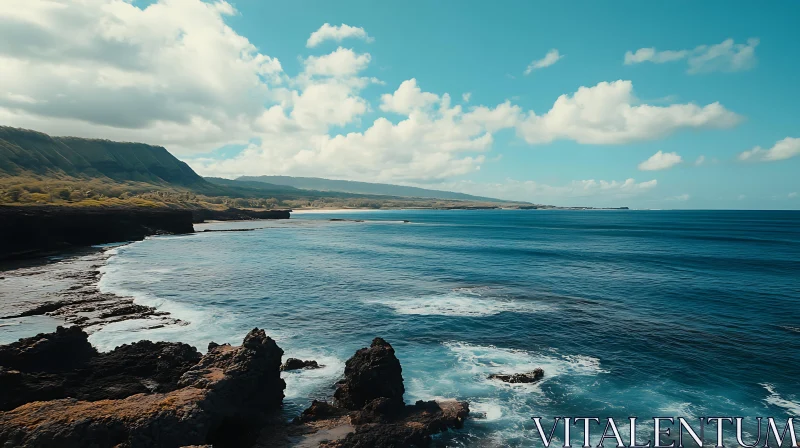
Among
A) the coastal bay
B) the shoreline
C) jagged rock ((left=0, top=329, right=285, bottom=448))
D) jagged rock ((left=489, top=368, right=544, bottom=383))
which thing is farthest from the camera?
the shoreline

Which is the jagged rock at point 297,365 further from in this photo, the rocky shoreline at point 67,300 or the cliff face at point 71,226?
the cliff face at point 71,226

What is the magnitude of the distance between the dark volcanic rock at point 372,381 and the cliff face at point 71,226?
275 feet

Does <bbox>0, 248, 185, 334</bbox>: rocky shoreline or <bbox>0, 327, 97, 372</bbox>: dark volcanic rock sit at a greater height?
<bbox>0, 327, 97, 372</bbox>: dark volcanic rock

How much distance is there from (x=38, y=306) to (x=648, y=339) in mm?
60485

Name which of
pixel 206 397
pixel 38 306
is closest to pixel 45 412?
pixel 206 397

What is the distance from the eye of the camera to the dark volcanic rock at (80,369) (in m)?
19.6

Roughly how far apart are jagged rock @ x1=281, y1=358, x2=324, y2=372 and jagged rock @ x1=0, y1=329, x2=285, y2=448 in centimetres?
602

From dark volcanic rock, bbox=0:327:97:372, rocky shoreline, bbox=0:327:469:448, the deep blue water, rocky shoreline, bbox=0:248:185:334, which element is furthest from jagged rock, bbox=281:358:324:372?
rocky shoreline, bbox=0:248:185:334

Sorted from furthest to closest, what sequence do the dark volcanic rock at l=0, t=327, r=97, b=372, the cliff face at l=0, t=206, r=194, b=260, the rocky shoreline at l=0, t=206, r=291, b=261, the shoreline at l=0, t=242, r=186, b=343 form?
the cliff face at l=0, t=206, r=194, b=260
the rocky shoreline at l=0, t=206, r=291, b=261
the shoreline at l=0, t=242, r=186, b=343
the dark volcanic rock at l=0, t=327, r=97, b=372

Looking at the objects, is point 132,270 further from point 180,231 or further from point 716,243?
point 716,243

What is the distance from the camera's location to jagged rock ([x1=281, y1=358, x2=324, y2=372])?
2856cm

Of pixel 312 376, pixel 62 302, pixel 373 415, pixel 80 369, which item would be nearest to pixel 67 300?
pixel 62 302

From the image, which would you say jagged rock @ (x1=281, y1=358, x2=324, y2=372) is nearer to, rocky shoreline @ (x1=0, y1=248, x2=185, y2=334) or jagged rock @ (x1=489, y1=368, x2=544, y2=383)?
jagged rock @ (x1=489, y1=368, x2=544, y2=383)

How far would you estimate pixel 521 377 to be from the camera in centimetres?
2730
